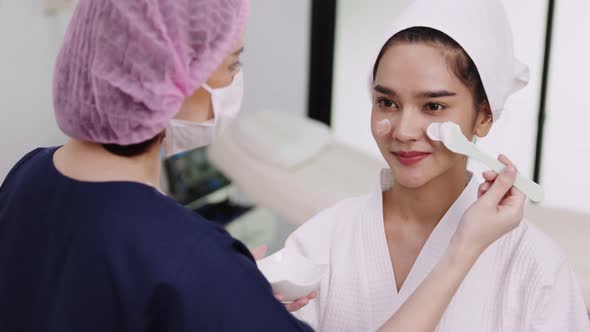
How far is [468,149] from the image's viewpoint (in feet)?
3.79

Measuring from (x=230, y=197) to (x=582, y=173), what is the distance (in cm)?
179

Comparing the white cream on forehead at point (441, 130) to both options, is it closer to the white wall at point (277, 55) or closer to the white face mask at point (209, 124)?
the white face mask at point (209, 124)

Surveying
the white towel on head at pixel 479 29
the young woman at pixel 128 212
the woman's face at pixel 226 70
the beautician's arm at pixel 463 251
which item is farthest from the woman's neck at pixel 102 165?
the white towel on head at pixel 479 29

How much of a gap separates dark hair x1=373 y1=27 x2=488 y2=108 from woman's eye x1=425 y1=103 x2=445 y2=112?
0.20 feet

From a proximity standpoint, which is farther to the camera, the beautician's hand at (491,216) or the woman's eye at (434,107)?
the woman's eye at (434,107)

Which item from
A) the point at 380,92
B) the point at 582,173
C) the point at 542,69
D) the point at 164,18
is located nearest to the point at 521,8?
the point at 542,69

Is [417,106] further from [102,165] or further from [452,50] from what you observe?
[102,165]

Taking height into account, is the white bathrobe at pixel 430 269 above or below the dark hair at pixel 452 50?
below

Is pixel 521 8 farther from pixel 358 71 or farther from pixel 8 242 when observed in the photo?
pixel 8 242

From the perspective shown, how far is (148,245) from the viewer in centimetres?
90

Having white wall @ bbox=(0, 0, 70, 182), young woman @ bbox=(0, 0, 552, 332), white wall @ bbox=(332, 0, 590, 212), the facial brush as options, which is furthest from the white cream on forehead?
white wall @ bbox=(332, 0, 590, 212)

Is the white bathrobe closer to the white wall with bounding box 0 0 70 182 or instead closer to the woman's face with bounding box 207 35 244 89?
the woman's face with bounding box 207 35 244 89

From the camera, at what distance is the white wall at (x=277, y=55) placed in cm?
354

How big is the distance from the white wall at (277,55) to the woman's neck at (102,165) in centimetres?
255
